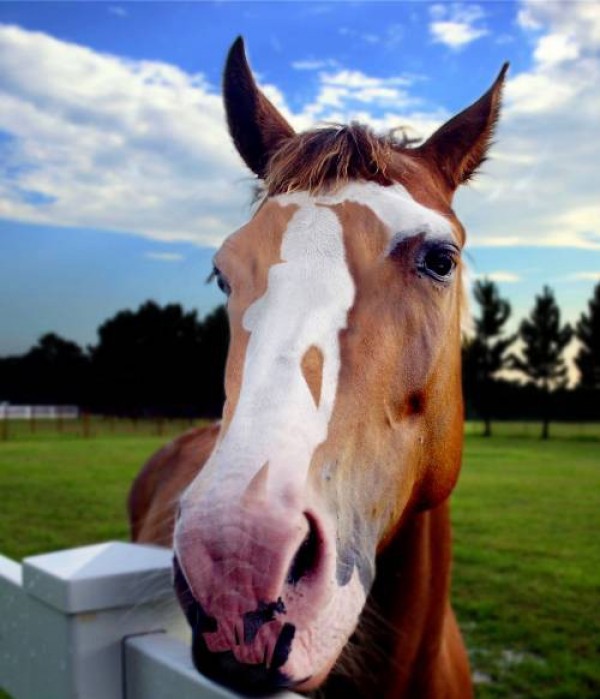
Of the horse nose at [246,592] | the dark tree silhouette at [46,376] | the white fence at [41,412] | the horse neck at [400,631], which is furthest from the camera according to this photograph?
the dark tree silhouette at [46,376]

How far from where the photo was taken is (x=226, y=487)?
1.20 metres

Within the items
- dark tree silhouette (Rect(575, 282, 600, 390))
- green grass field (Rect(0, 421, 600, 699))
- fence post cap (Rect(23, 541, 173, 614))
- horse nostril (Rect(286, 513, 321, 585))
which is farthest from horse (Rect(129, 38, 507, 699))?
dark tree silhouette (Rect(575, 282, 600, 390))

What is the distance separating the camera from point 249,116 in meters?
2.27

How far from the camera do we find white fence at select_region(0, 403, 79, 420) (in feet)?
161

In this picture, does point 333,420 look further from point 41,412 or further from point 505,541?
point 41,412

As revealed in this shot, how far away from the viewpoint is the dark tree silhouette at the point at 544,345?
50.8 m

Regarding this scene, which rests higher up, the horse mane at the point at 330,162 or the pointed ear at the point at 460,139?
the pointed ear at the point at 460,139

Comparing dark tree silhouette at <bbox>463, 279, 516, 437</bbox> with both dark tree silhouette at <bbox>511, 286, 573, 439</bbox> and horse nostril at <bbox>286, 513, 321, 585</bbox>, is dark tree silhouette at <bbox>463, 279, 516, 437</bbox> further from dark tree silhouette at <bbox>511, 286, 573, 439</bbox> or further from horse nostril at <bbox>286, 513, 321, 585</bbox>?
horse nostril at <bbox>286, 513, 321, 585</bbox>

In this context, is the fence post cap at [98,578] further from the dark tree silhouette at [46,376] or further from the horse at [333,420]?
the dark tree silhouette at [46,376]

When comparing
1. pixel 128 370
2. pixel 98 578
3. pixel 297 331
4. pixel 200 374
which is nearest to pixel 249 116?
pixel 297 331

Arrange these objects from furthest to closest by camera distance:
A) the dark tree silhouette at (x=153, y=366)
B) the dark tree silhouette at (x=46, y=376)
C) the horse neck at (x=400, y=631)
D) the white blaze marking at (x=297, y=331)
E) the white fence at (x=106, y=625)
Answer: the dark tree silhouette at (x=46, y=376), the dark tree silhouette at (x=153, y=366), the horse neck at (x=400, y=631), the white fence at (x=106, y=625), the white blaze marking at (x=297, y=331)

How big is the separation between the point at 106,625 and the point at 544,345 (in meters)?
52.5

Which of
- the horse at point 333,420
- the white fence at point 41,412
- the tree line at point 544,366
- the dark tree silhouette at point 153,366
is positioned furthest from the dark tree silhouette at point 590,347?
the horse at point 333,420

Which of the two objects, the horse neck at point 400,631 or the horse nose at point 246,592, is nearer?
the horse nose at point 246,592
